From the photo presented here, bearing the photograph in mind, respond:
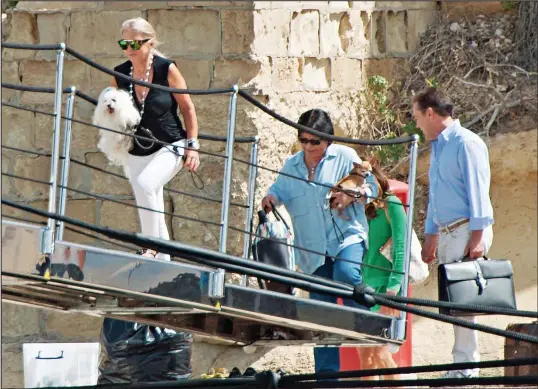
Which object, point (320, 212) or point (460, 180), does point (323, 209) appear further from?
point (460, 180)

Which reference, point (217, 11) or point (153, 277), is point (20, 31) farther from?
point (153, 277)

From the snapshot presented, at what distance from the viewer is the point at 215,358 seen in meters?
10.3

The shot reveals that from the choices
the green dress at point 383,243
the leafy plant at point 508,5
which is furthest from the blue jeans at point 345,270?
the leafy plant at point 508,5

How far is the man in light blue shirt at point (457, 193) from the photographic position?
8.00 meters

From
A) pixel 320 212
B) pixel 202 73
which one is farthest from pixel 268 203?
pixel 202 73

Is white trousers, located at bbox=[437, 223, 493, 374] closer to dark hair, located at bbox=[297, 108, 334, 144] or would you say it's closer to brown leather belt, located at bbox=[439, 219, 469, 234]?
brown leather belt, located at bbox=[439, 219, 469, 234]

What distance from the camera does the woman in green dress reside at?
798 cm

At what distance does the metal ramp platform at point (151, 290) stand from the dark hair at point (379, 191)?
2.37 feet

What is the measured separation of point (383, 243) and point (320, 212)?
46 cm

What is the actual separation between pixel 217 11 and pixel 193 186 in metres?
1.16

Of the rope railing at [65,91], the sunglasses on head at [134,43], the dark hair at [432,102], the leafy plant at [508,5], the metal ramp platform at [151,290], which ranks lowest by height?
the metal ramp platform at [151,290]

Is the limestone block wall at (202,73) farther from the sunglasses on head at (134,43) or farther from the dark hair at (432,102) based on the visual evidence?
the sunglasses on head at (134,43)

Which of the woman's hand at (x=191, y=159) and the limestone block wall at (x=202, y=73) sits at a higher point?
the limestone block wall at (x=202, y=73)

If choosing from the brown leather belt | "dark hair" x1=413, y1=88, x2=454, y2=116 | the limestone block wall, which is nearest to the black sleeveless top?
"dark hair" x1=413, y1=88, x2=454, y2=116
